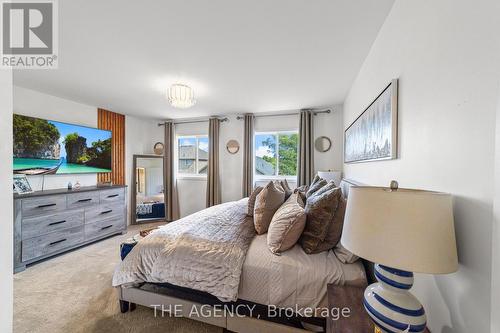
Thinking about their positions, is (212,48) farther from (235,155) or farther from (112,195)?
(112,195)

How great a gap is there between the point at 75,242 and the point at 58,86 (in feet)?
7.71

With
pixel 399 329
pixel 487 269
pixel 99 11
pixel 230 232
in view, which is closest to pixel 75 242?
pixel 230 232

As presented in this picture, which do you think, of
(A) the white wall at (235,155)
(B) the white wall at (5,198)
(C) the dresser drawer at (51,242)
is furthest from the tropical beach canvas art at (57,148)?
(B) the white wall at (5,198)

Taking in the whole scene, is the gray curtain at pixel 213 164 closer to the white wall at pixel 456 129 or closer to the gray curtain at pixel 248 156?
the gray curtain at pixel 248 156

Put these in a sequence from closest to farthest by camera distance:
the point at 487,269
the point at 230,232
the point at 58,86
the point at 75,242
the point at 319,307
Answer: the point at 487,269
the point at 319,307
the point at 230,232
the point at 58,86
the point at 75,242

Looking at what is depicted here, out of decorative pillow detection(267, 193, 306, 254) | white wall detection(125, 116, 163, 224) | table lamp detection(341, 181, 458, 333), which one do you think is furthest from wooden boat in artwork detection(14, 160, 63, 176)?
table lamp detection(341, 181, 458, 333)

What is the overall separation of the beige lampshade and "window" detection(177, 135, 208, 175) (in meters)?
4.30

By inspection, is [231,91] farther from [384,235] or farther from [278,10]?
[384,235]

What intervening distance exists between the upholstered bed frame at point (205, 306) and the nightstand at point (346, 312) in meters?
0.31

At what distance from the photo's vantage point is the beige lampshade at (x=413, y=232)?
0.57 meters

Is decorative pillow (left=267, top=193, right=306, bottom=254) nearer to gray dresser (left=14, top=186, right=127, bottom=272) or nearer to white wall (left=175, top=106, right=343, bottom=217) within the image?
white wall (left=175, top=106, right=343, bottom=217)

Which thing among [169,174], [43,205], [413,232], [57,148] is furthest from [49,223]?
[413,232]

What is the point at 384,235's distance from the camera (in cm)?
61

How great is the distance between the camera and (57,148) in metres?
3.08
